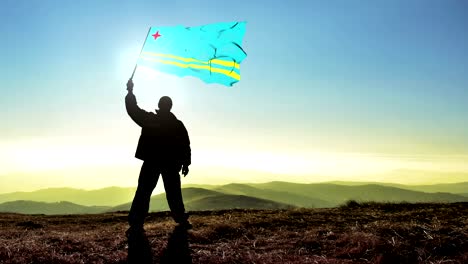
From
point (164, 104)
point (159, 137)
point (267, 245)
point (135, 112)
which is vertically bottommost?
point (267, 245)

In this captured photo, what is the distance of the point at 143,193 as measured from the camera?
9484 millimetres

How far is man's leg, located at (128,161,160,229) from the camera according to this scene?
9.49 metres

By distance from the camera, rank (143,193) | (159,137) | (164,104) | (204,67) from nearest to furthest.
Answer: (143,193) < (159,137) < (164,104) < (204,67)

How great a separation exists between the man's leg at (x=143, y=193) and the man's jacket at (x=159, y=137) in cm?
21

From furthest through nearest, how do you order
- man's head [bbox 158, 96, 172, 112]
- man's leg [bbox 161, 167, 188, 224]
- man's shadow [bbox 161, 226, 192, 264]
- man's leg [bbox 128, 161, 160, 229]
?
man's head [bbox 158, 96, 172, 112]
man's leg [bbox 161, 167, 188, 224]
man's leg [bbox 128, 161, 160, 229]
man's shadow [bbox 161, 226, 192, 264]

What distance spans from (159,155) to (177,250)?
2598 millimetres

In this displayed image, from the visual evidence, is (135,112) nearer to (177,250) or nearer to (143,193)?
(143,193)

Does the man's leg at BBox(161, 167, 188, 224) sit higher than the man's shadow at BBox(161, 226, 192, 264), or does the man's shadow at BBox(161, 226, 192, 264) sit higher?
the man's leg at BBox(161, 167, 188, 224)

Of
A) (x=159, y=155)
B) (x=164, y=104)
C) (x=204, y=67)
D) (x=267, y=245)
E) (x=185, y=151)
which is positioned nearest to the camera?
(x=267, y=245)

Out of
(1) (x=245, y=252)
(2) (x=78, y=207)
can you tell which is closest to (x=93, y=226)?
(1) (x=245, y=252)

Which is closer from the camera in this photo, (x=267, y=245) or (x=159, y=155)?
(x=267, y=245)

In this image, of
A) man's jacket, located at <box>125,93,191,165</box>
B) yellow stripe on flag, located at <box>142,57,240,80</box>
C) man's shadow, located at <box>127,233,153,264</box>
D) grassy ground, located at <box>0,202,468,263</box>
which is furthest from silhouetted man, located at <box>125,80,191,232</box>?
yellow stripe on flag, located at <box>142,57,240,80</box>

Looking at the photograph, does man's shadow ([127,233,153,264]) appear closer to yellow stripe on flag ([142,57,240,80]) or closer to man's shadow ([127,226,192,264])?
man's shadow ([127,226,192,264])

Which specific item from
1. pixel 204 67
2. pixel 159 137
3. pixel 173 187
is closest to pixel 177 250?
pixel 173 187
